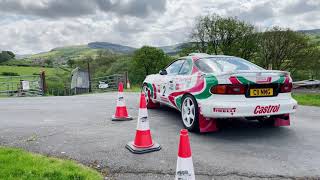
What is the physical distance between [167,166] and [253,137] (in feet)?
6.94

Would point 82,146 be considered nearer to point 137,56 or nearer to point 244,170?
point 244,170

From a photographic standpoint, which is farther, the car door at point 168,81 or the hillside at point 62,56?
the hillside at point 62,56

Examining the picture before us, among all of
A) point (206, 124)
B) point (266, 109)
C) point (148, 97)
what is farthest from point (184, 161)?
point (148, 97)

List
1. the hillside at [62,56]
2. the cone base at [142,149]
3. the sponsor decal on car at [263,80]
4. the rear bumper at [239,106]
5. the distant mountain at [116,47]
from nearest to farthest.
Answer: the cone base at [142,149], the rear bumper at [239,106], the sponsor decal on car at [263,80], the distant mountain at [116,47], the hillside at [62,56]

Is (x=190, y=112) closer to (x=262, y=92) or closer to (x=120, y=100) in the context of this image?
(x=262, y=92)

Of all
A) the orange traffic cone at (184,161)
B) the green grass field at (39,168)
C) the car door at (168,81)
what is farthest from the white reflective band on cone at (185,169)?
the car door at (168,81)

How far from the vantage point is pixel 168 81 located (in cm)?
688

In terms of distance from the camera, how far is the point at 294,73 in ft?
104

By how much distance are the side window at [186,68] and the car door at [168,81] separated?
0.20 metres

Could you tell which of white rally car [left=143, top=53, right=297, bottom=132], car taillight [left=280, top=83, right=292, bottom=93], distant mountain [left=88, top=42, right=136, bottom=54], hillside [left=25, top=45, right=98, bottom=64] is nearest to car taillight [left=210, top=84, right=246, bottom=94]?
white rally car [left=143, top=53, right=297, bottom=132]

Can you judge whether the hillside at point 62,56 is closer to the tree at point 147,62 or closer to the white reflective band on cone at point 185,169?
the tree at point 147,62

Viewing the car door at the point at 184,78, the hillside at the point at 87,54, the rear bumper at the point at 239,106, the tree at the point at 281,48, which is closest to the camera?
the rear bumper at the point at 239,106

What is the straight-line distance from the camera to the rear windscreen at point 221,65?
5.73 meters

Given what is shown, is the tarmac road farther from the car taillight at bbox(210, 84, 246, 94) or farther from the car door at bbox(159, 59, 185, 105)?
the car taillight at bbox(210, 84, 246, 94)
